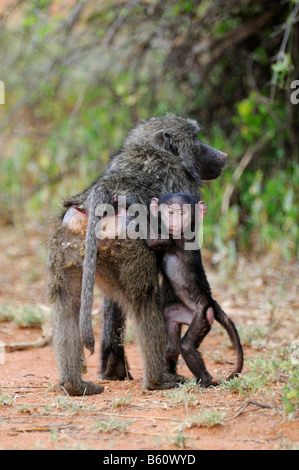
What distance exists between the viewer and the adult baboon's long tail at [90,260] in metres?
3.12

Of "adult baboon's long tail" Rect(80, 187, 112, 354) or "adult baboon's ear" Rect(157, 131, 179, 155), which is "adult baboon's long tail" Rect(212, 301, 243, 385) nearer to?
"adult baboon's long tail" Rect(80, 187, 112, 354)

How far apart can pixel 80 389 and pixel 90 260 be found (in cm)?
75

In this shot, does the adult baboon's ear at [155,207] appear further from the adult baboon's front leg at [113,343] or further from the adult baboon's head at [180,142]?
the adult baboon's front leg at [113,343]

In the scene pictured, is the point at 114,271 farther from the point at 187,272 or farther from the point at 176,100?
the point at 176,100

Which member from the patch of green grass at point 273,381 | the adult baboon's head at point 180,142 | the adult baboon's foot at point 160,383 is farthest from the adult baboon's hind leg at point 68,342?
the adult baboon's head at point 180,142

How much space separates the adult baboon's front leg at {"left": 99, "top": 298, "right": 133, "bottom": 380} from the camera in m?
3.95

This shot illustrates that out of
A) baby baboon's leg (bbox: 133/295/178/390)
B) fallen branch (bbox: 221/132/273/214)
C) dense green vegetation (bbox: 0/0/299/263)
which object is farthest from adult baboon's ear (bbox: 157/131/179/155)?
fallen branch (bbox: 221/132/273/214)

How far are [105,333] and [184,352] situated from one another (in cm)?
61

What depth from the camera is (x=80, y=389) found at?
138 inches

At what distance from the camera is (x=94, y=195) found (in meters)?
3.37

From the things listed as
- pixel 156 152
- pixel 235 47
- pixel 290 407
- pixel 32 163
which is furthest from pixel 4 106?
pixel 290 407

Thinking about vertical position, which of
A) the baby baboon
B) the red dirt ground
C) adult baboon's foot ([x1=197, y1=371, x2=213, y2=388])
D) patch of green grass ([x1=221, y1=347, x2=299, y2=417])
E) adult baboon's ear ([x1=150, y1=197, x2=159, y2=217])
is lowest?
the red dirt ground

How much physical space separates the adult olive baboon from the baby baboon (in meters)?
0.11
